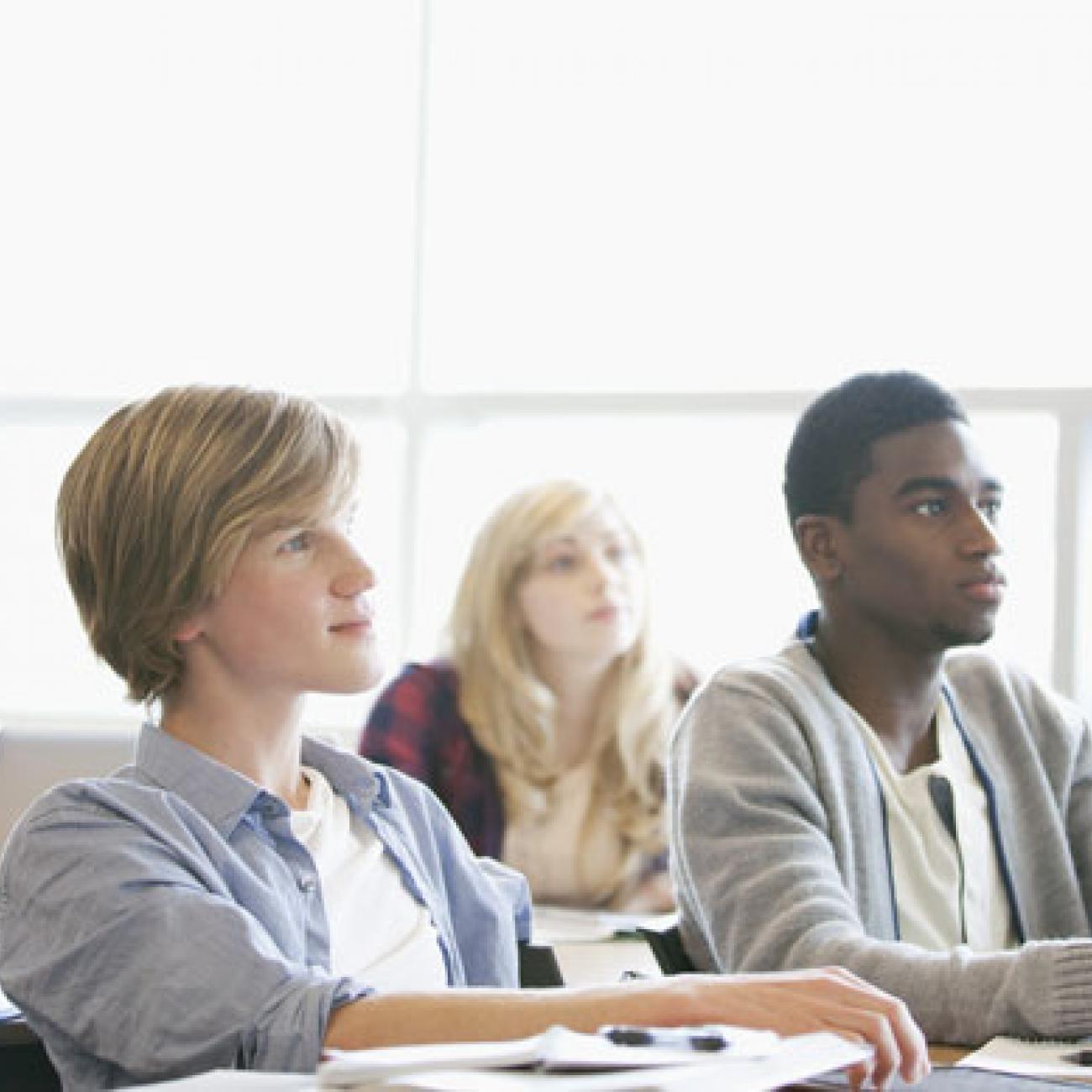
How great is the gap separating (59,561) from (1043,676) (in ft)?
8.60

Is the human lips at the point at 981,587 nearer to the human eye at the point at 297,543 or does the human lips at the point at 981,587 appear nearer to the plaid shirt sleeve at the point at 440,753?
the human eye at the point at 297,543

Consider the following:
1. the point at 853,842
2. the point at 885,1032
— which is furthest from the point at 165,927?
the point at 853,842

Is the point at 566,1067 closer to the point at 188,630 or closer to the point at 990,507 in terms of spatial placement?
the point at 188,630

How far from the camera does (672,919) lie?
92.0 inches

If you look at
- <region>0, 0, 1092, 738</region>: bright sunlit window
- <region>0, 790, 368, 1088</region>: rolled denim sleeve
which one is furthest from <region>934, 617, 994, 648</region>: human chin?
<region>0, 0, 1092, 738</region>: bright sunlit window

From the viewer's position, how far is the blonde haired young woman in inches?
145

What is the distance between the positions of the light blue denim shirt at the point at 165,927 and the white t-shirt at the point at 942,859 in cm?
81

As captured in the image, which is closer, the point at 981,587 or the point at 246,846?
the point at 246,846

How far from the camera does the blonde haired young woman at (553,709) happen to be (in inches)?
145

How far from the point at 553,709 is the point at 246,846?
7.23ft

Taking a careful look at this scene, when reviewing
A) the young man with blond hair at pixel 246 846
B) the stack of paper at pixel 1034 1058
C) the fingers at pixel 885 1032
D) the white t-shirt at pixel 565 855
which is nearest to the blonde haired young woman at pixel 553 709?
the white t-shirt at pixel 565 855

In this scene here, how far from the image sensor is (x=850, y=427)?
7.73ft

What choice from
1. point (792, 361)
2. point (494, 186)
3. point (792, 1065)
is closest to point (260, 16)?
point (494, 186)

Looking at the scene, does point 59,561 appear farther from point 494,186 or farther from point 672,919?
point 494,186
